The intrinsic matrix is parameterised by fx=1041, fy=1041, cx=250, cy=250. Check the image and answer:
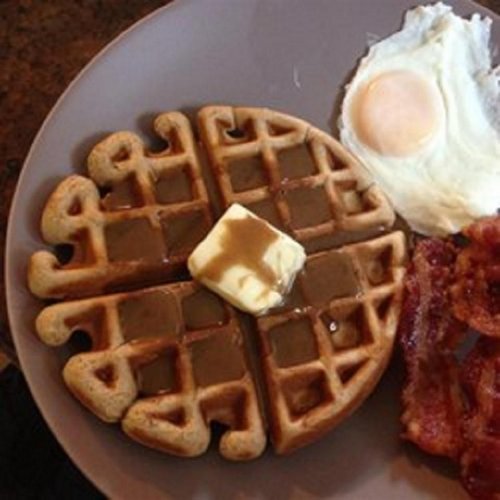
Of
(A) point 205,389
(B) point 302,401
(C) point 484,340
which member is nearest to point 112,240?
(A) point 205,389

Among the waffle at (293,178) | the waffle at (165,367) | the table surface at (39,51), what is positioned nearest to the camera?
the waffle at (165,367)

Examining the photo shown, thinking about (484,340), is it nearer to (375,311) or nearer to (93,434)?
(375,311)

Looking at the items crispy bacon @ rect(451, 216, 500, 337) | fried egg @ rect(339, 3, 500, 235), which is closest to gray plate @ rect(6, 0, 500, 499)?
fried egg @ rect(339, 3, 500, 235)

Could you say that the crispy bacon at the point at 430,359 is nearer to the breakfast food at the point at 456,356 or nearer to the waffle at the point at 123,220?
the breakfast food at the point at 456,356

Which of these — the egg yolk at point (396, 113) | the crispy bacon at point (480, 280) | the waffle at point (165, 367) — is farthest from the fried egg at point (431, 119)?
the waffle at point (165, 367)

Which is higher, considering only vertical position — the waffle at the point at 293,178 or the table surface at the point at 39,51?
the table surface at the point at 39,51

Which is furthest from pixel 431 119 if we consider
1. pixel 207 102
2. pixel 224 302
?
pixel 224 302
